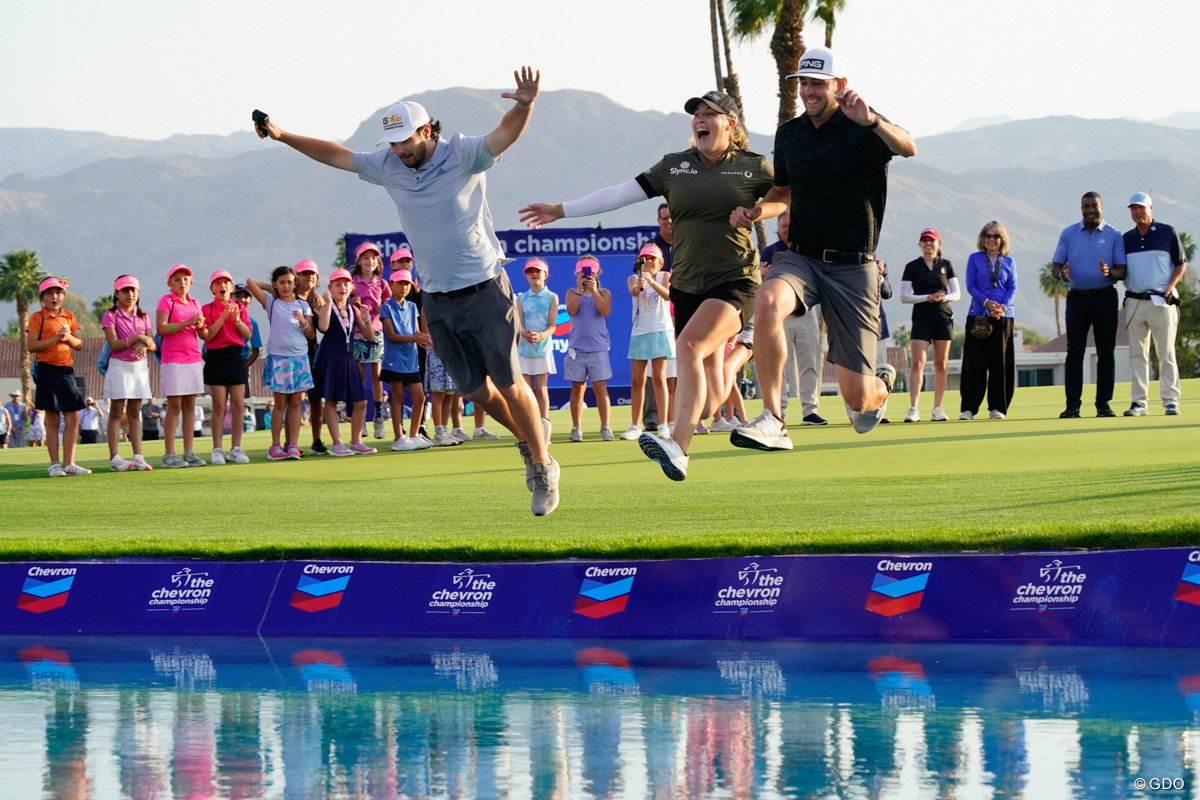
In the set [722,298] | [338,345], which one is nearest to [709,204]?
[722,298]

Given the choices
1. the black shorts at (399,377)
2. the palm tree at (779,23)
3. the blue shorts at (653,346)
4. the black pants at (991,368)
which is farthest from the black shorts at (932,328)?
the palm tree at (779,23)

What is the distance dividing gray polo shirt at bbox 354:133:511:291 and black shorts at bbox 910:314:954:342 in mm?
8501

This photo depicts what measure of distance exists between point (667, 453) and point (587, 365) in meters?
7.53

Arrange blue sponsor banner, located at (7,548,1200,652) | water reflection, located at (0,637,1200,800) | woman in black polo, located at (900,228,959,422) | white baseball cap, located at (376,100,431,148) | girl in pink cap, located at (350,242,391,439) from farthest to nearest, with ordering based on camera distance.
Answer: woman in black polo, located at (900,228,959,422), girl in pink cap, located at (350,242,391,439), white baseball cap, located at (376,100,431,148), blue sponsor banner, located at (7,548,1200,652), water reflection, located at (0,637,1200,800)

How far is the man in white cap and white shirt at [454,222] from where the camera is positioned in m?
7.50

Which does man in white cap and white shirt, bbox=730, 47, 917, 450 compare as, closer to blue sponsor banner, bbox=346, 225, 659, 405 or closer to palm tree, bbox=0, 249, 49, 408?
blue sponsor banner, bbox=346, 225, 659, 405

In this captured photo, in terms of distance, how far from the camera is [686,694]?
19.8 feet

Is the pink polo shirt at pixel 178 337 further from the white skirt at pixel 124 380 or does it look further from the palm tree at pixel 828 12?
the palm tree at pixel 828 12

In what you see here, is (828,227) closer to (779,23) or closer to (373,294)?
(373,294)

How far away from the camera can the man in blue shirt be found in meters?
14.8

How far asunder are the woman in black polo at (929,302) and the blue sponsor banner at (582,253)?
25.6 feet

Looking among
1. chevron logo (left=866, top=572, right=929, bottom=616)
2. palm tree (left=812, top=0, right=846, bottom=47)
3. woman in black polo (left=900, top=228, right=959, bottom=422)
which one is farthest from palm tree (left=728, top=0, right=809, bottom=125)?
chevron logo (left=866, top=572, right=929, bottom=616)

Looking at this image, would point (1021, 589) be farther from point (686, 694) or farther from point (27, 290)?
point (27, 290)

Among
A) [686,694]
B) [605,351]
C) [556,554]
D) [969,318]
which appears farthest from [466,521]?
[969,318]
